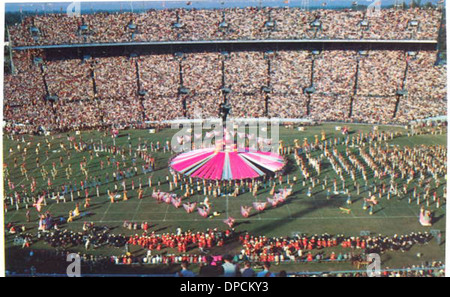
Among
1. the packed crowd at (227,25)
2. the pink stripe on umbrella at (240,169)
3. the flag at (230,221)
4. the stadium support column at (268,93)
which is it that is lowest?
the flag at (230,221)

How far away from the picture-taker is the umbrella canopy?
28.7 metres

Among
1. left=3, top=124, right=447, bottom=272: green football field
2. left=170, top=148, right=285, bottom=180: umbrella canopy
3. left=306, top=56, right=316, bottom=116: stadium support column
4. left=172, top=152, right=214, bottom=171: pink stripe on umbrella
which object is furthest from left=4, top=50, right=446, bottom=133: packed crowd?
left=3, top=124, right=447, bottom=272: green football field

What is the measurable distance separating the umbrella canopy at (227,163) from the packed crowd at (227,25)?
61.9ft

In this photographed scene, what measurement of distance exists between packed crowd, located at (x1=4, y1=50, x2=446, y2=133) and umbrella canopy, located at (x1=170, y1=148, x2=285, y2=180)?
45.4ft

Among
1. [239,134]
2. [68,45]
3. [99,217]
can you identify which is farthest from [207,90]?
[99,217]

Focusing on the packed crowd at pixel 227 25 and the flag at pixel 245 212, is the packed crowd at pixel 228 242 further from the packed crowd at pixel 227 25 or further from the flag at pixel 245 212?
the packed crowd at pixel 227 25

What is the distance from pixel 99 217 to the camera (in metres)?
24.0

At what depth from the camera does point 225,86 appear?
47781 millimetres

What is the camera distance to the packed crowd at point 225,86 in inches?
1762

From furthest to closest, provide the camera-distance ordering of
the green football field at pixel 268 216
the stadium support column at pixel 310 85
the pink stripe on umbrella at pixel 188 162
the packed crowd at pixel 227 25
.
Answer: the stadium support column at pixel 310 85 < the packed crowd at pixel 227 25 < the pink stripe on umbrella at pixel 188 162 < the green football field at pixel 268 216

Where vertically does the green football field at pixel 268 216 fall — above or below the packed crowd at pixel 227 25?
below

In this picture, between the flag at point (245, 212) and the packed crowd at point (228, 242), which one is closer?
the packed crowd at point (228, 242)

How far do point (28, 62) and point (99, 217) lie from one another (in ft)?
98.0

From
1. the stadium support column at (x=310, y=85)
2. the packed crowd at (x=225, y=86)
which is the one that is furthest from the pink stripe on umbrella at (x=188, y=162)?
the stadium support column at (x=310, y=85)
